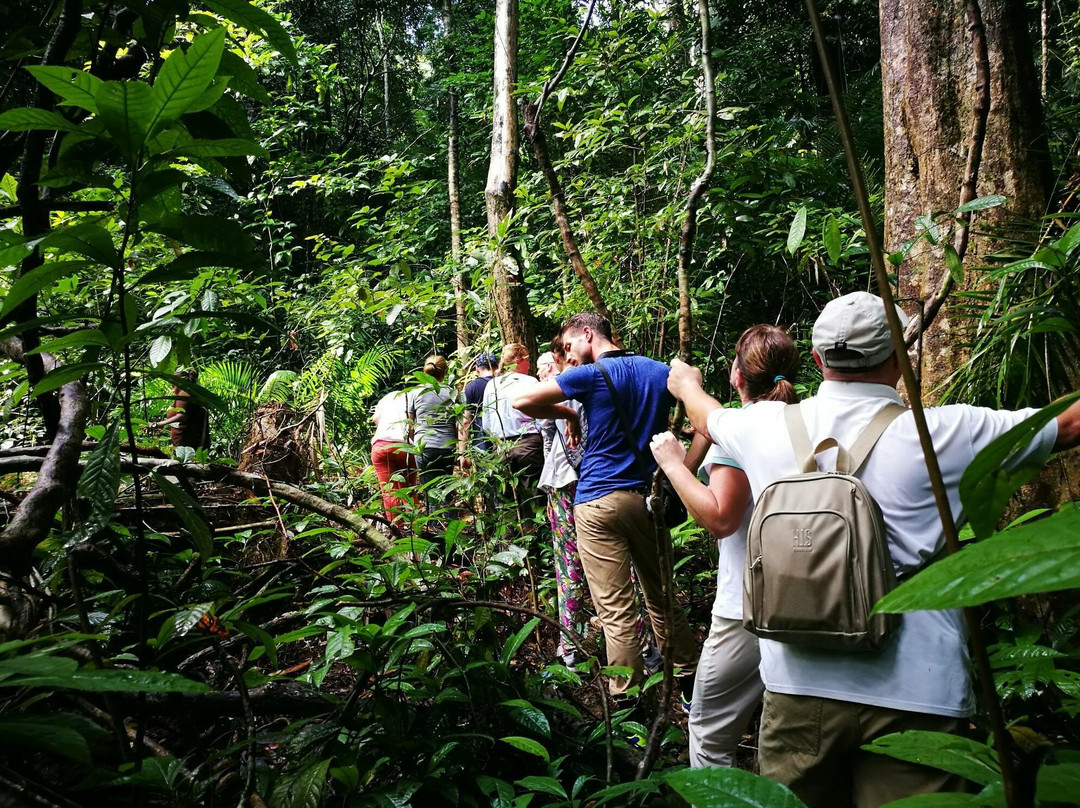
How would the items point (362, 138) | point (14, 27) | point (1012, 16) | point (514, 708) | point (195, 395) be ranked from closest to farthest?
point (195, 395)
point (14, 27)
point (514, 708)
point (1012, 16)
point (362, 138)

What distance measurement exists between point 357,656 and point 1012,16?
3.40m

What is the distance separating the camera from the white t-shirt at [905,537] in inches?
60.4

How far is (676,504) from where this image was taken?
3.78 meters

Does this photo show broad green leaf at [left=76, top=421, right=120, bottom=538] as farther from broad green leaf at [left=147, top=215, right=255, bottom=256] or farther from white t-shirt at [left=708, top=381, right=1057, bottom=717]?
white t-shirt at [left=708, top=381, right=1057, bottom=717]

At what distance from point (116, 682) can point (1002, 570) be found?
79 centimetres

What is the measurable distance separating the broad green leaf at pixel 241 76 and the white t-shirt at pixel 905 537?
149 cm

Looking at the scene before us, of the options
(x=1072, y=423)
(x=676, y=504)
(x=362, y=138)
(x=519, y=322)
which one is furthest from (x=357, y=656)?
(x=362, y=138)

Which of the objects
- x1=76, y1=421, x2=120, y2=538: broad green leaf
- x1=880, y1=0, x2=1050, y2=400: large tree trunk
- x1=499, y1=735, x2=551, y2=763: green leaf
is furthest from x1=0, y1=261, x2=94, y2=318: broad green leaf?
x1=880, y1=0, x2=1050, y2=400: large tree trunk

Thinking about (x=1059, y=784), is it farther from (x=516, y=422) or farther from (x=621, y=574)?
(x=516, y=422)

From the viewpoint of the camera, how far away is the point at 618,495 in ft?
11.5

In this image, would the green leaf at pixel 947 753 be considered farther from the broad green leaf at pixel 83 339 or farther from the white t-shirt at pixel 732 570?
the white t-shirt at pixel 732 570

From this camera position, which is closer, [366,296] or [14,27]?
[14,27]

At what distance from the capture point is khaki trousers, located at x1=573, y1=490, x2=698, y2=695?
3465mm

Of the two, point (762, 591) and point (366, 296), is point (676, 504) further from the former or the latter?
point (366, 296)
